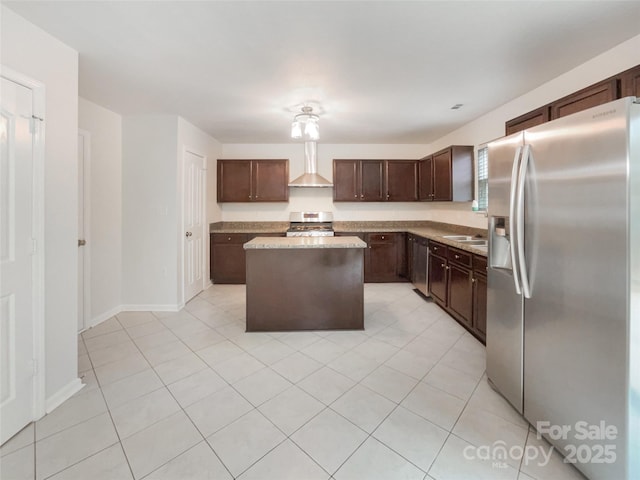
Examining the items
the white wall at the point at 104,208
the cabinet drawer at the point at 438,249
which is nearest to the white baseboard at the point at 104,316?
the white wall at the point at 104,208

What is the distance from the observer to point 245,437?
160 cm

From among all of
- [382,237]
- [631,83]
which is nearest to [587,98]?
[631,83]

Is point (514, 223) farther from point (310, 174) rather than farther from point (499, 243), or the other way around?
point (310, 174)

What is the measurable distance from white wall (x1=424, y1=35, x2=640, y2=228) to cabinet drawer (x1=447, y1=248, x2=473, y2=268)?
81 centimetres

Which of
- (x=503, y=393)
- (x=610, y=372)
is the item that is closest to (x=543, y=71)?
(x=610, y=372)

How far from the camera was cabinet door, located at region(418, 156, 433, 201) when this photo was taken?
14.7 ft

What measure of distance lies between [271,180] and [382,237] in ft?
7.43

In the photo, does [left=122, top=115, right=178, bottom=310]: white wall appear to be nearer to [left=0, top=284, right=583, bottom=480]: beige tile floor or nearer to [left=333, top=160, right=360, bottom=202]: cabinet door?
[left=0, top=284, right=583, bottom=480]: beige tile floor

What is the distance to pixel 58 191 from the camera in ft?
6.20

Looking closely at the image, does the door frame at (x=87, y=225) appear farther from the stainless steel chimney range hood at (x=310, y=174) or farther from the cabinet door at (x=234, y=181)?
the stainless steel chimney range hood at (x=310, y=174)

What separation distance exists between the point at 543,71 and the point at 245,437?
11.9ft

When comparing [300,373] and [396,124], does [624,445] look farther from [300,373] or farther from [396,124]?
[396,124]

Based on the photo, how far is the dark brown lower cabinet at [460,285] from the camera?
8.74 feet

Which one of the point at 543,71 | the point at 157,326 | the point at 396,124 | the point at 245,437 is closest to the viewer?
the point at 245,437
